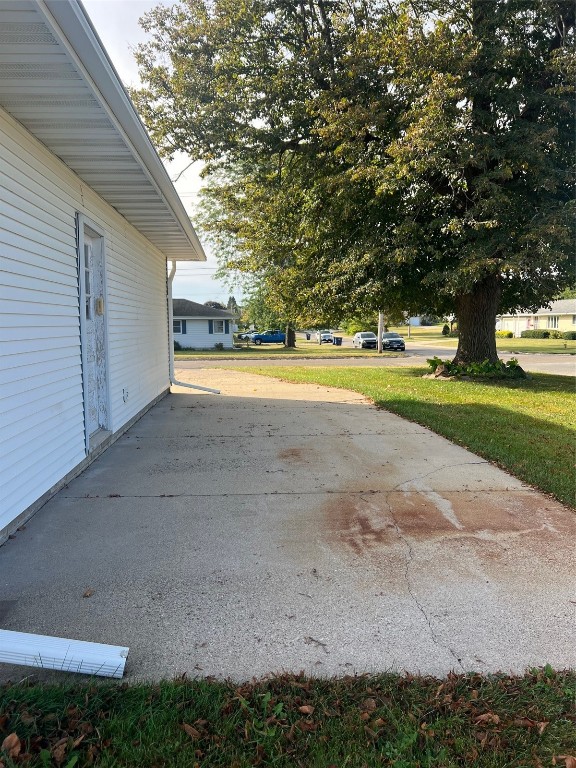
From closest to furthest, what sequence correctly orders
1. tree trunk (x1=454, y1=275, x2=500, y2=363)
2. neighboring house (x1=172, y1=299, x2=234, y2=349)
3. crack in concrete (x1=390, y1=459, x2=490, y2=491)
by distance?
1. crack in concrete (x1=390, y1=459, x2=490, y2=491)
2. tree trunk (x1=454, y1=275, x2=500, y2=363)
3. neighboring house (x1=172, y1=299, x2=234, y2=349)

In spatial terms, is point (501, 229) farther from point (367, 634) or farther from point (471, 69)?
point (367, 634)

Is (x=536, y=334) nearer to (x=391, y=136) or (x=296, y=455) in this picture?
(x=391, y=136)

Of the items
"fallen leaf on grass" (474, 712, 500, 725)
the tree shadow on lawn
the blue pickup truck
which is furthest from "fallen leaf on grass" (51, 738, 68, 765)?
the blue pickup truck

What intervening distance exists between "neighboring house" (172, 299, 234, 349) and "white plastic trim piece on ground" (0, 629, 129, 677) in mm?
34689

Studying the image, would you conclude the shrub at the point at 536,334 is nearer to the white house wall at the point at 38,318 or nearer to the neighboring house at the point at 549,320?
the neighboring house at the point at 549,320

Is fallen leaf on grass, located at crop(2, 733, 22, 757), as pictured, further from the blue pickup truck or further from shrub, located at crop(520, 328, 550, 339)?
shrub, located at crop(520, 328, 550, 339)

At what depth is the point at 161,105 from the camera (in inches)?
591

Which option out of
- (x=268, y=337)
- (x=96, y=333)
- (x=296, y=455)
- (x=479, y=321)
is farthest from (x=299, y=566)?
(x=268, y=337)

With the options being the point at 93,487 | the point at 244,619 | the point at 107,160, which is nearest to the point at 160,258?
Result: the point at 107,160

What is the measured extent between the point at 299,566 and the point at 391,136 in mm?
11982

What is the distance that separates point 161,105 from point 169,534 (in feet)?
47.1

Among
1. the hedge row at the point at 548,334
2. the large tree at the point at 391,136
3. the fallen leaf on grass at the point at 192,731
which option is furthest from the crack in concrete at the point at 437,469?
the hedge row at the point at 548,334

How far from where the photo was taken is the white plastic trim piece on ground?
93.0 inches

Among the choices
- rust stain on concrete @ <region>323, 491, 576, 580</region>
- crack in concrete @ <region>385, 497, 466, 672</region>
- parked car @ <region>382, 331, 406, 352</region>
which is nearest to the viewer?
crack in concrete @ <region>385, 497, 466, 672</region>
